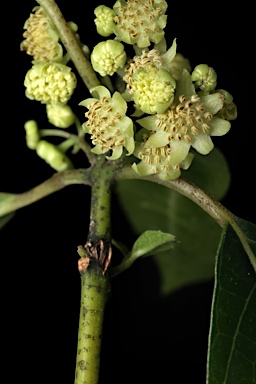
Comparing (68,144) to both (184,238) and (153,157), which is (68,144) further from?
(184,238)

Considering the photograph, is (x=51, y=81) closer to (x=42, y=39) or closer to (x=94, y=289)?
(x=42, y=39)

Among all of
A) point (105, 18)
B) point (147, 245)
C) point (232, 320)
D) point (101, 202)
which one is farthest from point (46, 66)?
point (232, 320)

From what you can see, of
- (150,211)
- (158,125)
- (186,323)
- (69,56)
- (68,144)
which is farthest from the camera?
(186,323)

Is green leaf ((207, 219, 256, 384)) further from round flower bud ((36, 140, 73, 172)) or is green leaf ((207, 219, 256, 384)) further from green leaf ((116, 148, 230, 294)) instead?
green leaf ((116, 148, 230, 294))

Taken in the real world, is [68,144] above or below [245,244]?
above

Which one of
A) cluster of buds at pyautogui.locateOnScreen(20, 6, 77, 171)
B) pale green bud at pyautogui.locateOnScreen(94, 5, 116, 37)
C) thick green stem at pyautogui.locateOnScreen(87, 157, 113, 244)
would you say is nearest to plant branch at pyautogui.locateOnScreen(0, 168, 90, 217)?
thick green stem at pyautogui.locateOnScreen(87, 157, 113, 244)

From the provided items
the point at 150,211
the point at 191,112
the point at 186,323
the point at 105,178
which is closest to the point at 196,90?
the point at 191,112
